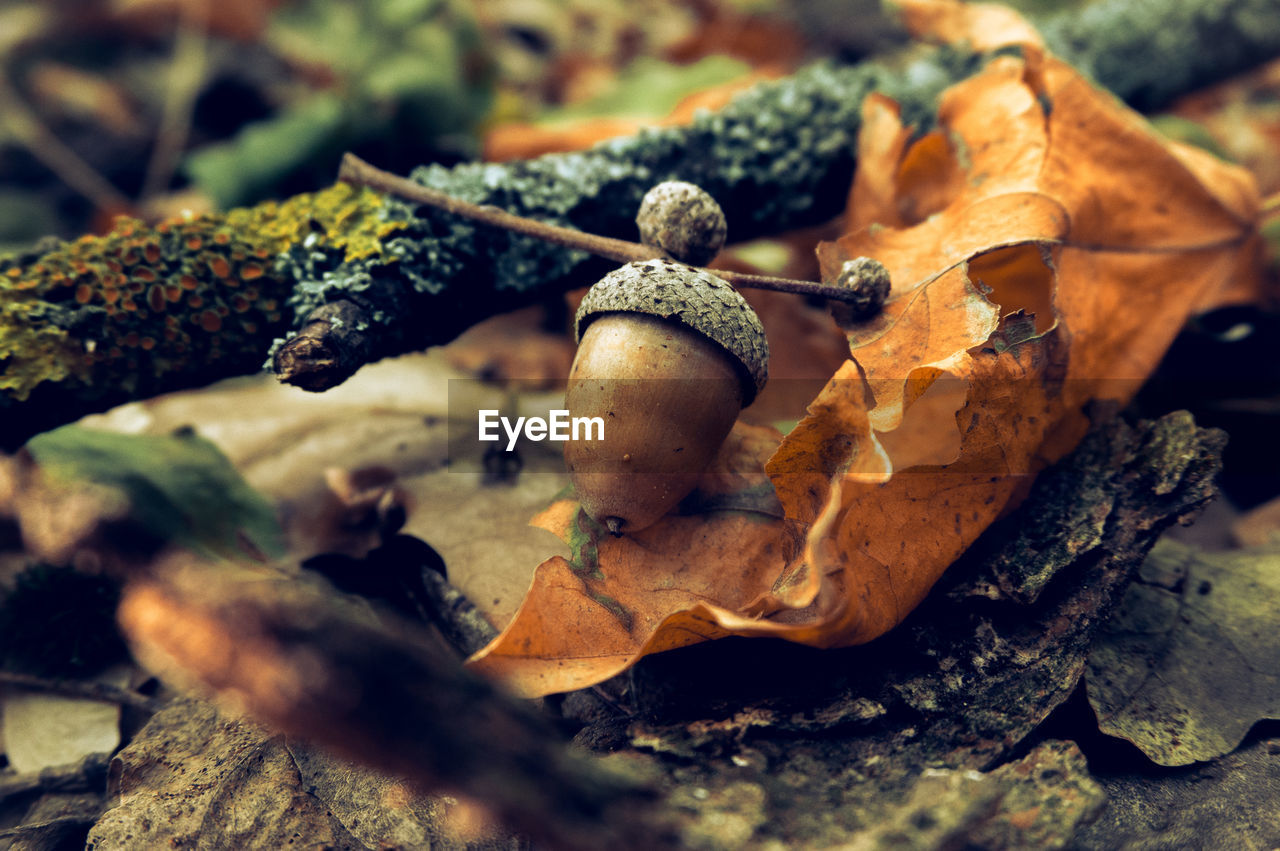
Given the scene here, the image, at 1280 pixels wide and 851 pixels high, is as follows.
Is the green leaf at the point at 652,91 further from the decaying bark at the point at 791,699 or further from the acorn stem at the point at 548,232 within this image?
the decaying bark at the point at 791,699

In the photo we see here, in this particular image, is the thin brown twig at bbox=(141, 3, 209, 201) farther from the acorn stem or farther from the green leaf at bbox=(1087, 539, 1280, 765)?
the green leaf at bbox=(1087, 539, 1280, 765)

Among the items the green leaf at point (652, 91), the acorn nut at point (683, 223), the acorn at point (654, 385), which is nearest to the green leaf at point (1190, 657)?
the acorn at point (654, 385)

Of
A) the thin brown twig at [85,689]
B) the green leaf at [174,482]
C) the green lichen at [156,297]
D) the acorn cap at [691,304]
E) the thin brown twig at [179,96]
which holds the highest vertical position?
the thin brown twig at [179,96]

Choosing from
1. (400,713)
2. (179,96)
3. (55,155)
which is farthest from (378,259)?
(179,96)

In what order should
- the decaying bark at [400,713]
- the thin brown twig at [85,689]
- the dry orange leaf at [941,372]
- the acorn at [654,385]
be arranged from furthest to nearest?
1. the thin brown twig at [85,689]
2. the acorn at [654,385]
3. the dry orange leaf at [941,372]
4. the decaying bark at [400,713]

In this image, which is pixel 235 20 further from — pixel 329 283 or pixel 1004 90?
pixel 1004 90

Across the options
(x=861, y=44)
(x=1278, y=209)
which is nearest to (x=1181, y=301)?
(x=1278, y=209)
